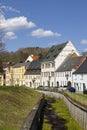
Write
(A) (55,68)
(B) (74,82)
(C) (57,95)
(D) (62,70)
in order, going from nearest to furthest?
1. (C) (57,95)
2. (B) (74,82)
3. (D) (62,70)
4. (A) (55,68)

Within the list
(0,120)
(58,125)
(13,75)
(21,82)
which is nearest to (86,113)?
(0,120)

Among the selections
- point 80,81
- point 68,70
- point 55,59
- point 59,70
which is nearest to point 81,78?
point 80,81

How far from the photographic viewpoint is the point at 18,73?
18675 centimetres

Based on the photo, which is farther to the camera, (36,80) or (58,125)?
(36,80)

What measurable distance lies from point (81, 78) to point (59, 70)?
99.5 ft

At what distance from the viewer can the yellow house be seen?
18096cm

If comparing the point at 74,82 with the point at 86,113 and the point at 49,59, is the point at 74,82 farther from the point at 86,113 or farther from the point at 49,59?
the point at 86,113

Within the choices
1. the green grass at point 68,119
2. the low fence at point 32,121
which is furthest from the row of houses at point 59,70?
the low fence at point 32,121

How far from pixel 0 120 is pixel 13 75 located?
17155 centimetres

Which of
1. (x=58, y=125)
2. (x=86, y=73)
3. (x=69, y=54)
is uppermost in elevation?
(x=69, y=54)

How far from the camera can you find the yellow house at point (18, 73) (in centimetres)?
18096

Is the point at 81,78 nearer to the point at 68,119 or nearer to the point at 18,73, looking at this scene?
the point at 68,119

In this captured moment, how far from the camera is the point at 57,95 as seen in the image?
84250 mm

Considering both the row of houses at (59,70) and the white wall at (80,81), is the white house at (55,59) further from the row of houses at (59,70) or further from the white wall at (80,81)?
the white wall at (80,81)
